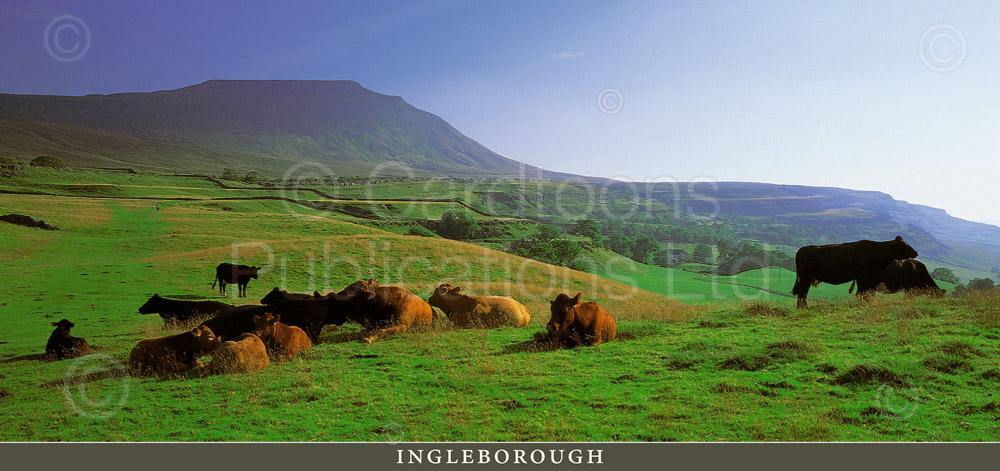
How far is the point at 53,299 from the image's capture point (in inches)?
894

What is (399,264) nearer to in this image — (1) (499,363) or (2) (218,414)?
(1) (499,363)

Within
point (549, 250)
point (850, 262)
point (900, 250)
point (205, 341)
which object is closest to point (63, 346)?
point (205, 341)

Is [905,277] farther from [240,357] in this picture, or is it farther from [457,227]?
[457,227]

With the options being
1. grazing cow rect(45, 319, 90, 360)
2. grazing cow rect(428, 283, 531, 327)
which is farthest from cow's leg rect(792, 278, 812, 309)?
grazing cow rect(45, 319, 90, 360)

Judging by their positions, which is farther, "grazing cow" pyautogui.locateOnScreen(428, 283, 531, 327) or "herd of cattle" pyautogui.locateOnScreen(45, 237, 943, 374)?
"grazing cow" pyautogui.locateOnScreen(428, 283, 531, 327)

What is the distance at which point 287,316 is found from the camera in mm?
14383

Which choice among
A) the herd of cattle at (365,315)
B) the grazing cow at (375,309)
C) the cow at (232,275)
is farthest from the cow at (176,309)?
the cow at (232,275)

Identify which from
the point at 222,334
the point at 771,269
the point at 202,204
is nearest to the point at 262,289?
the point at 222,334

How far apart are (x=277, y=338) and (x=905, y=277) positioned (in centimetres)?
1993

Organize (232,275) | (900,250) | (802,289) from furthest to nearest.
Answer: (232,275), (802,289), (900,250)

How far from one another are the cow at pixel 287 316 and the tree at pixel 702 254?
114698 mm

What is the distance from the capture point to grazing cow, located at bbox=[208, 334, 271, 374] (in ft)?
35.4

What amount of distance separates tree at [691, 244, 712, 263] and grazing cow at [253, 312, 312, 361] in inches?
4591

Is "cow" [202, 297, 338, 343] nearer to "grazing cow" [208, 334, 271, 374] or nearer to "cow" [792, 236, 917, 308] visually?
"grazing cow" [208, 334, 271, 374]
